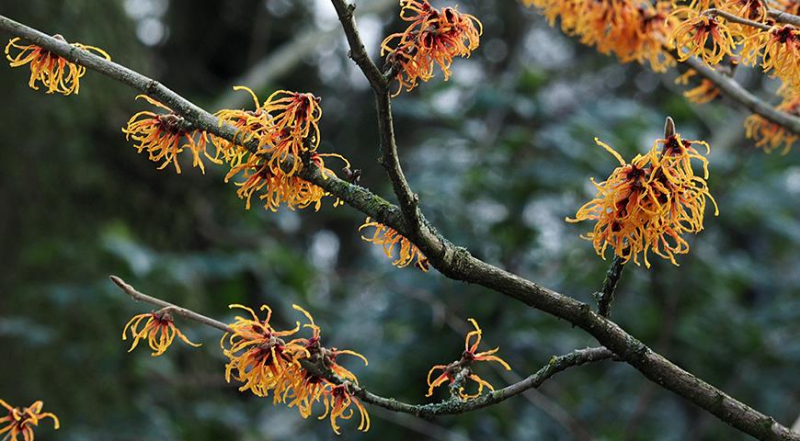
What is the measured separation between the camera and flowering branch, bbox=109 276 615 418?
3.56 ft

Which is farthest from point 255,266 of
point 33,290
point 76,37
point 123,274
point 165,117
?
point 165,117

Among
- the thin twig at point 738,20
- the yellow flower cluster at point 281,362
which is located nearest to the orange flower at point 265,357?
the yellow flower cluster at point 281,362

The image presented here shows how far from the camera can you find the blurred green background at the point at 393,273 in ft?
10.5

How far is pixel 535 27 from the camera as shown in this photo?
688 cm

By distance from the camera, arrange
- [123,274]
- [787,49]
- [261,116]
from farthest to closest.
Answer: [123,274] → [787,49] → [261,116]

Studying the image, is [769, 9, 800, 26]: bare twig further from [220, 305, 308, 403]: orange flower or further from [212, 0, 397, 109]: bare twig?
[212, 0, 397, 109]: bare twig

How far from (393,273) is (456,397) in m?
2.33

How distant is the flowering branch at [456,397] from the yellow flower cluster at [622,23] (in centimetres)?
95

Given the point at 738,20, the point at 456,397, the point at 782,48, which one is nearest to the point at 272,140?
the point at 456,397

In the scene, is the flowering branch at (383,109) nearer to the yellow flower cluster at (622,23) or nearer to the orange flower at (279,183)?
the orange flower at (279,183)

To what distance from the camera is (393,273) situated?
11.4ft

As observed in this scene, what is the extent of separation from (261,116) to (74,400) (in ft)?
10.3

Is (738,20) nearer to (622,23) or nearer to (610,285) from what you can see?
(610,285)

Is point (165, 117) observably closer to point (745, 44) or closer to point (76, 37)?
point (745, 44)
